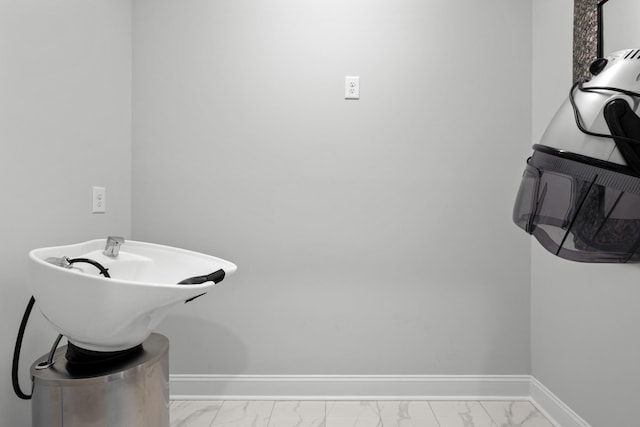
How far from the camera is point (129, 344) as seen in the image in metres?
1.13

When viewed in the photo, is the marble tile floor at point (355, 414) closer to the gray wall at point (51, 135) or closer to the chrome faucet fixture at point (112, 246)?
the gray wall at point (51, 135)

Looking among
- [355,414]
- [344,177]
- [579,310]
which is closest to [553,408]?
[579,310]

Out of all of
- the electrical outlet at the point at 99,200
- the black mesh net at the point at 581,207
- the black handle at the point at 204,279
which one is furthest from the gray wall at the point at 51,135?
the black mesh net at the point at 581,207

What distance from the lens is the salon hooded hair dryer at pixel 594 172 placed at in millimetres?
853

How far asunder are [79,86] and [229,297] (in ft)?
3.78

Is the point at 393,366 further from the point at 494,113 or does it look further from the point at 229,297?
the point at 494,113

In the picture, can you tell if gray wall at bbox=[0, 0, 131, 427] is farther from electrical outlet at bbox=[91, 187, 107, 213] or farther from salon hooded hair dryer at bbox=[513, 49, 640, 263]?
salon hooded hair dryer at bbox=[513, 49, 640, 263]

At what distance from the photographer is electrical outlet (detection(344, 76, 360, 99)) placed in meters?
1.91

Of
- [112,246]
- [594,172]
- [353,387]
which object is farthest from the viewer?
[353,387]

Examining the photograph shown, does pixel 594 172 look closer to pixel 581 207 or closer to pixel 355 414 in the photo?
pixel 581 207

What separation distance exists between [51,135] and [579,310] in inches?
86.4

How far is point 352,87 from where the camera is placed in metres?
1.91

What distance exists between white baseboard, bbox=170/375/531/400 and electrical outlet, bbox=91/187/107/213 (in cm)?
92

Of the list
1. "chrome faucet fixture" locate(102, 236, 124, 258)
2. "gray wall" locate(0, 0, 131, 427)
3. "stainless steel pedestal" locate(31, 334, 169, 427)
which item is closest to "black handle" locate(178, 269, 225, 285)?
"stainless steel pedestal" locate(31, 334, 169, 427)
